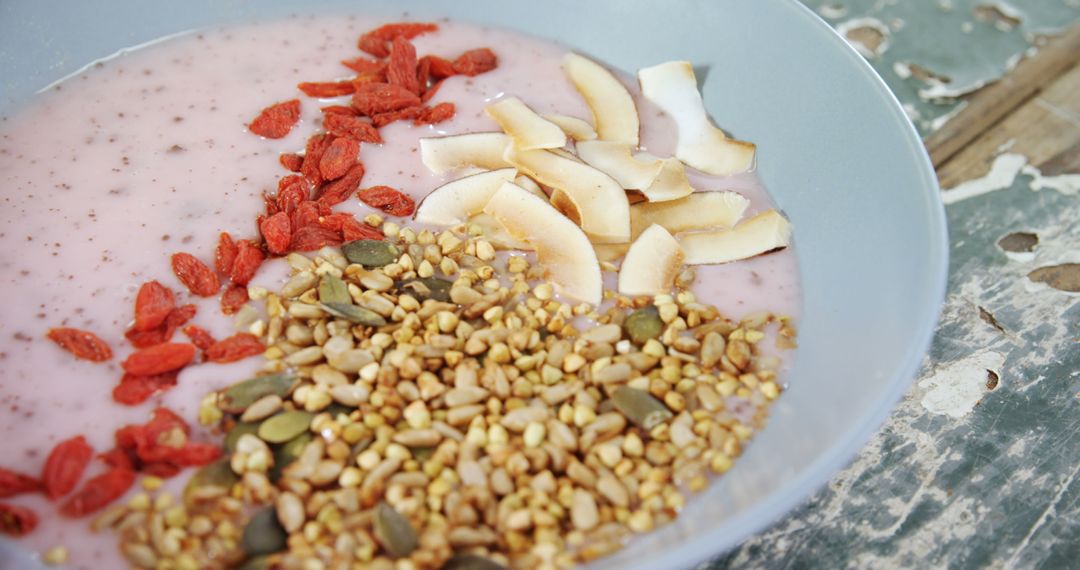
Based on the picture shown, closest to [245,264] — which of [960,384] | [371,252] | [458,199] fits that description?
[371,252]

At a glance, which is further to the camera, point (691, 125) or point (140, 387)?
point (691, 125)

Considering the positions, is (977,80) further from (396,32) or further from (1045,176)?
(396,32)

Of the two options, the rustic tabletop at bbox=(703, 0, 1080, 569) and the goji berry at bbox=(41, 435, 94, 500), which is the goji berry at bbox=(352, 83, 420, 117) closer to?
the goji berry at bbox=(41, 435, 94, 500)

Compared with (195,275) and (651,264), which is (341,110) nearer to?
(195,275)

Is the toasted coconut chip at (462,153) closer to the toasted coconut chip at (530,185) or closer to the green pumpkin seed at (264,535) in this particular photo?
the toasted coconut chip at (530,185)

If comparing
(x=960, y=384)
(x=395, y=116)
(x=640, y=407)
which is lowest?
(x=960, y=384)

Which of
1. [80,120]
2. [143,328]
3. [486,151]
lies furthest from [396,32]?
[143,328]

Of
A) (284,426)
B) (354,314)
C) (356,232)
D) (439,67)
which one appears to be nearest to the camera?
(284,426)

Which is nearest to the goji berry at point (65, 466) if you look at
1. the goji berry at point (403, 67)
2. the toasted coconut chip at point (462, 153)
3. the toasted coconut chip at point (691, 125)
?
the toasted coconut chip at point (462, 153)
